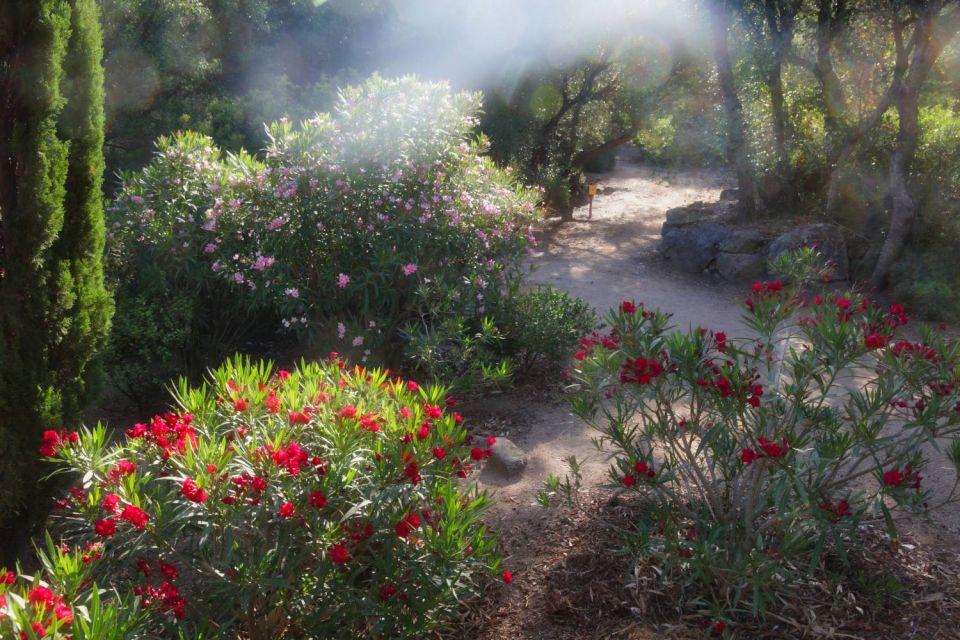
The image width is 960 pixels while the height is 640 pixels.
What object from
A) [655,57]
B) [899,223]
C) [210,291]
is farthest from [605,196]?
[210,291]

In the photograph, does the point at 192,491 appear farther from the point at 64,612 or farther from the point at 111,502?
the point at 64,612

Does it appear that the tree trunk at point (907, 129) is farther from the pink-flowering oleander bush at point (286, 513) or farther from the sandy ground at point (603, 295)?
the pink-flowering oleander bush at point (286, 513)

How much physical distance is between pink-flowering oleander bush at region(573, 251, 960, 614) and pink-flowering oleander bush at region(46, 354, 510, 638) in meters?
0.67

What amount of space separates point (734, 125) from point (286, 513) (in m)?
10.3

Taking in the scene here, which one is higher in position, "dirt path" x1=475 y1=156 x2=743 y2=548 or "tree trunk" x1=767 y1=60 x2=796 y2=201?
"tree trunk" x1=767 y1=60 x2=796 y2=201

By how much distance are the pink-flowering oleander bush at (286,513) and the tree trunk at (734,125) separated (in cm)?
922

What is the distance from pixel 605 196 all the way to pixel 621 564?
48.7 feet

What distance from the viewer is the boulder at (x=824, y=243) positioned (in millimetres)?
9117

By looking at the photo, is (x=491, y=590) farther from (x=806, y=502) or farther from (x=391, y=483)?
(x=806, y=502)

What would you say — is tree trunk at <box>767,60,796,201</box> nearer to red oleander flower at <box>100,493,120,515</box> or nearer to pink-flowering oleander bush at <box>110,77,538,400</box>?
pink-flowering oleander bush at <box>110,77,538,400</box>

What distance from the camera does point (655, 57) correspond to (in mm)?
13031

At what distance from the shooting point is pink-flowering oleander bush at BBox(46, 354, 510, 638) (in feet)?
6.87

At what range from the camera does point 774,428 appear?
8.73 feet

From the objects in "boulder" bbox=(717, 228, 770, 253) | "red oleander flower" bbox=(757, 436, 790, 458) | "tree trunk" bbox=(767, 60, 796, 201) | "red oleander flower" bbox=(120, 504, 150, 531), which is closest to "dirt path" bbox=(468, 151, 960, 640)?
"boulder" bbox=(717, 228, 770, 253)
